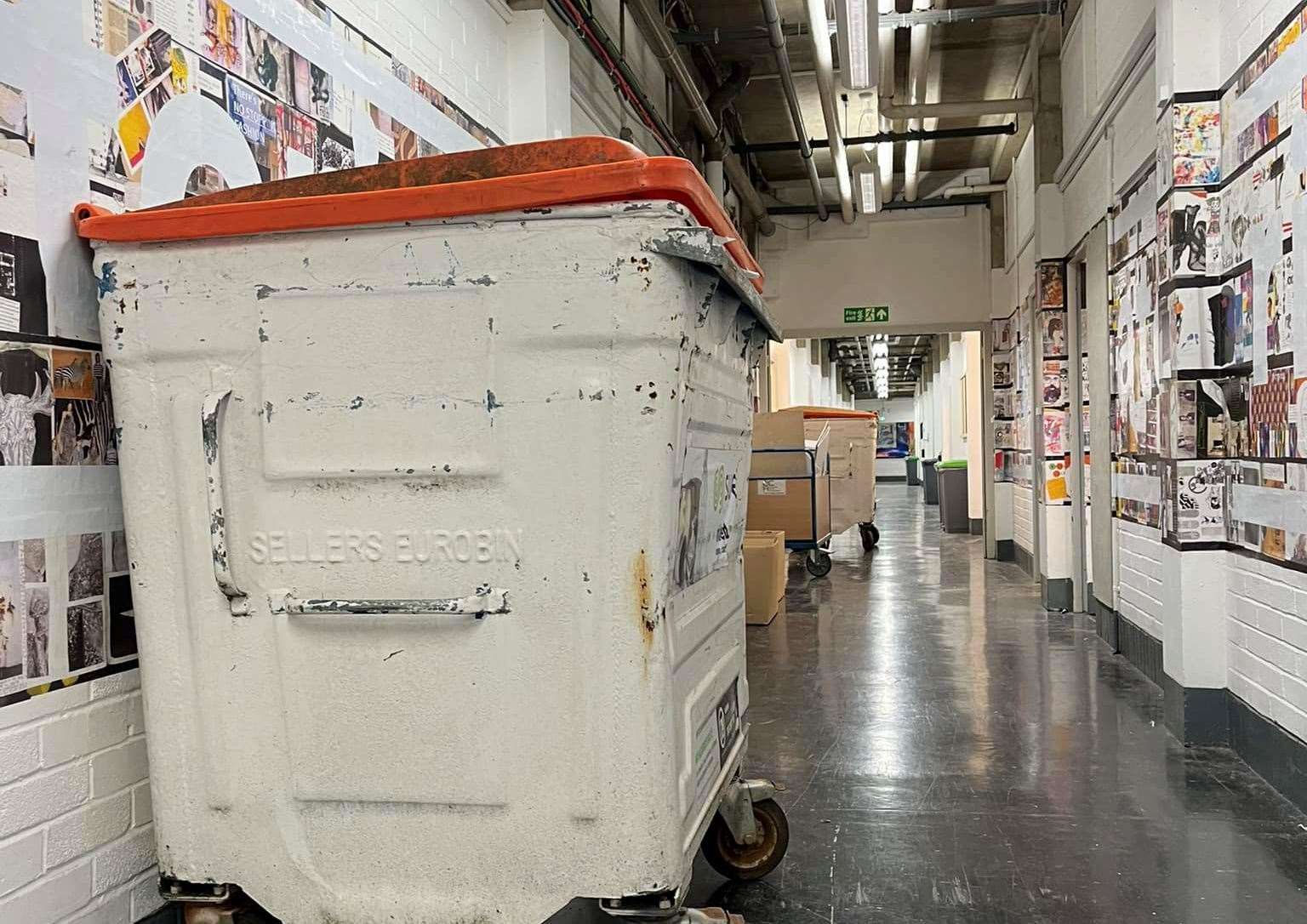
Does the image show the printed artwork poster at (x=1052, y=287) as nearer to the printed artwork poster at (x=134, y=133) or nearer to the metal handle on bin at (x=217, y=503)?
the printed artwork poster at (x=134, y=133)

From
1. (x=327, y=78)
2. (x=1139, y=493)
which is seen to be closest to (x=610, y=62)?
(x=327, y=78)

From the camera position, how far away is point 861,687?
14.1ft

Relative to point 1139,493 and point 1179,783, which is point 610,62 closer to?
point 1139,493

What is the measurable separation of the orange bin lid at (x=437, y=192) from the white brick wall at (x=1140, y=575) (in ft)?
10.9

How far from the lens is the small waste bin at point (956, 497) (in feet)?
39.7

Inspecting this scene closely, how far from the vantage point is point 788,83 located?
6.82 metres

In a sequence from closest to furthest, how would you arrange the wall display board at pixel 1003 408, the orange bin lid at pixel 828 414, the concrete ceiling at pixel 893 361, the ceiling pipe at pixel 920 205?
the wall display board at pixel 1003 408 < the orange bin lid at pixel 828 414 < the ceiling pipe at pixel 920 205 < the concrete ceiling at pixel 893 361

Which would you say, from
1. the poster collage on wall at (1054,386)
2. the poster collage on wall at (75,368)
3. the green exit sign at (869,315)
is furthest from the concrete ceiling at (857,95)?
the poster collage on wall at (75,368)

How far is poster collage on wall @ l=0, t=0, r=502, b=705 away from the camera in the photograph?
5.18ft

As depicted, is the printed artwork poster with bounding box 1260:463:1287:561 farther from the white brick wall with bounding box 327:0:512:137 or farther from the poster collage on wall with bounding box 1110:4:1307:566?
the white brick wall with bounding box 327:0:512:137

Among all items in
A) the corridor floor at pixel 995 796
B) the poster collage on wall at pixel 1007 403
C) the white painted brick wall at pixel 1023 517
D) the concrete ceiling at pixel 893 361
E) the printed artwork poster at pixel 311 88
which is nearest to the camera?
the corridor floor at pixel 995 796

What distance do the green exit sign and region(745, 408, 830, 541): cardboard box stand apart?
226 centimetres

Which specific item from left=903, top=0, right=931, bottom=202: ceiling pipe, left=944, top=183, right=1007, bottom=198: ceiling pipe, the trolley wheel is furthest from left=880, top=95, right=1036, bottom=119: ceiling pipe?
the trolley wheel

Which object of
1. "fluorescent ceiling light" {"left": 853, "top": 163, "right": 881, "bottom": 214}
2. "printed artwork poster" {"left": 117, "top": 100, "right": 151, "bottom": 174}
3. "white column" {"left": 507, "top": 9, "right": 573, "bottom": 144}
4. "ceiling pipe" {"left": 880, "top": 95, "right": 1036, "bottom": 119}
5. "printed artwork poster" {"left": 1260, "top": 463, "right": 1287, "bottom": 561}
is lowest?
"printed artwork poster" {"left": 1260, "top": 463, "right": 1287, "bottom": 561}
